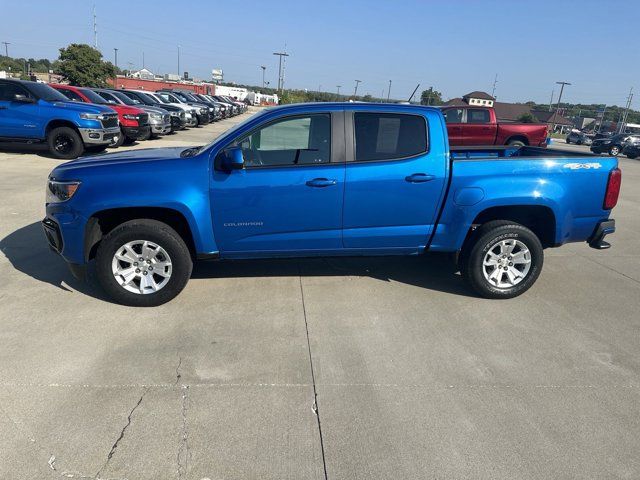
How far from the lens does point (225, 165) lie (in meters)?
3.94

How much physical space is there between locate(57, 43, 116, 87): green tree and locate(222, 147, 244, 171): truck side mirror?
40.8 metres

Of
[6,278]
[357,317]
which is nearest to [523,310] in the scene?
[357,317]

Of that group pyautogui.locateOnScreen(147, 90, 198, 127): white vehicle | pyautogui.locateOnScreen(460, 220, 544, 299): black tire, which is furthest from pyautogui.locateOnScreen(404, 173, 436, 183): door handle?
pyautogui.locateOnScreen(147, 90, 198, 127): white vehicle

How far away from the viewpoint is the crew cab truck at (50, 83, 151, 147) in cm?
1389

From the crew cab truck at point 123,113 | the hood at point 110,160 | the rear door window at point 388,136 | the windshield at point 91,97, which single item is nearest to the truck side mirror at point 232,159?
the hood at point 110,160

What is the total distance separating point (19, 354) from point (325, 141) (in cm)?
292

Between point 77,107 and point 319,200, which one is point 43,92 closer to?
point 77,107

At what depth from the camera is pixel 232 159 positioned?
385 centimetres

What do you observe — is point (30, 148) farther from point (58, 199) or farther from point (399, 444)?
point (399, 444)

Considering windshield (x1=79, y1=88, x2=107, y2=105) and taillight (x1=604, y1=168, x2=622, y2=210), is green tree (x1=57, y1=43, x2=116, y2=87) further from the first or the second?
taillight (x1=604, y1=168, x2=622, y2=210)

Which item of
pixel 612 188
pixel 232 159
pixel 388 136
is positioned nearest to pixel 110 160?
pixel 232 159

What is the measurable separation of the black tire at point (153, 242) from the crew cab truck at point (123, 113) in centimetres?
1102

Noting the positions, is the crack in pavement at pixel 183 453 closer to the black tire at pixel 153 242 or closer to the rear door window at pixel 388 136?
the black tire at pixel 153 242

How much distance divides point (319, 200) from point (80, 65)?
41.8 meters
